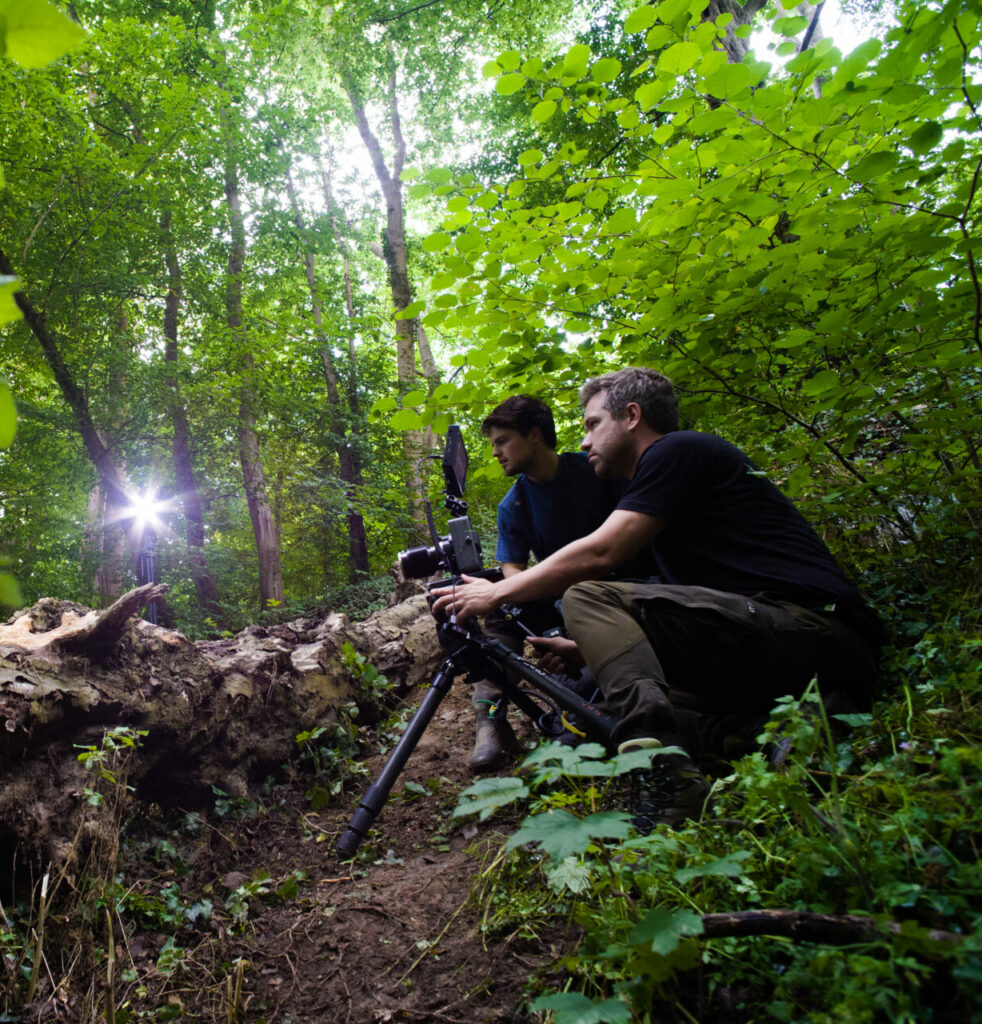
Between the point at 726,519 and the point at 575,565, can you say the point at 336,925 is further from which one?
the point at 726,519

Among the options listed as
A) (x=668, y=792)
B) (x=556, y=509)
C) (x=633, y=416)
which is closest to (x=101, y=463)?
(x=556, y=509)

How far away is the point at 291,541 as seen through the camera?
12.1 m

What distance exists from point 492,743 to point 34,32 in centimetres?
270

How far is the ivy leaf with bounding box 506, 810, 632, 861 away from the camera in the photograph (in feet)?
2.63

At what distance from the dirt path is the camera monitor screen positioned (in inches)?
53.9

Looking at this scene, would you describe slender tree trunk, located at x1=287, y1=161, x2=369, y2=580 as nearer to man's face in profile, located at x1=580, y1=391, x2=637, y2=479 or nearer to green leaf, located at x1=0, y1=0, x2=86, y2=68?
man's face in profile, located at x1=580, y1=391, x2=637, y2=479

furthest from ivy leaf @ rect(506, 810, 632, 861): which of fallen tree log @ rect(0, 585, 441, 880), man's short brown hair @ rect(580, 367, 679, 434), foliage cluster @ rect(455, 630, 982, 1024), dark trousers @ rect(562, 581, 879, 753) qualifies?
man's short brown hair @ rect(580, 367, 679, 434)

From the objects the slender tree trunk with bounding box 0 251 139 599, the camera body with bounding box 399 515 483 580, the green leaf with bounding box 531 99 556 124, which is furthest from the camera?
the slender tree trunk with bounding box 0 251 139 599

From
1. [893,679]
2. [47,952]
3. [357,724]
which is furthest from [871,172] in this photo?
[357,724]

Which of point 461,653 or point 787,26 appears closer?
point 787,26

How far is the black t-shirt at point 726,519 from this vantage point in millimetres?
2021

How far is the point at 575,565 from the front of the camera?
212 centimetres

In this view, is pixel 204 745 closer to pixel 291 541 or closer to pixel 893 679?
pixel 893 679

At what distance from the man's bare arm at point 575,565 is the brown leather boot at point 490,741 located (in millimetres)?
609
